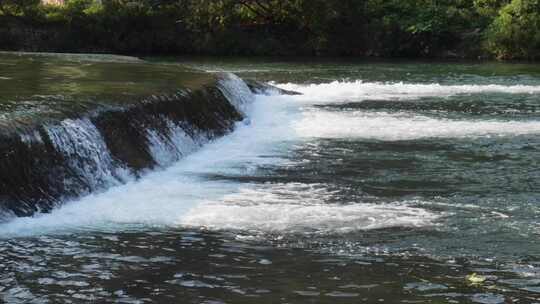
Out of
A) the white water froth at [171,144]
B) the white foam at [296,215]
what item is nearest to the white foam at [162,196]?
the white water froth at [171,144]

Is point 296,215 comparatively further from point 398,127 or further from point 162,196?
point 398,127

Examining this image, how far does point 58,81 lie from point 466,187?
399 inches

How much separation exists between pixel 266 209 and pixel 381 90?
60.4 ft

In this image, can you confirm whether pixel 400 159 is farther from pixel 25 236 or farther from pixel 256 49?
pixel 256 49

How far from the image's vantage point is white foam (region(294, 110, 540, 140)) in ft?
61.4

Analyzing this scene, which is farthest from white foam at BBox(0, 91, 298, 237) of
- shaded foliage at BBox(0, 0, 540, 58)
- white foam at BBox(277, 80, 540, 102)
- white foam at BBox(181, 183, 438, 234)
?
shaded foliage at BBox(0, 0, 540, 58)

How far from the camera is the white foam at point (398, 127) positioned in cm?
1870

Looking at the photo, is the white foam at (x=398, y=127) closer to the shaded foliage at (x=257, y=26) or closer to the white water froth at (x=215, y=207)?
the white water froth at (x=215, y=207)

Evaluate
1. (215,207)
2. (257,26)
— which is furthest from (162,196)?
(257,26)

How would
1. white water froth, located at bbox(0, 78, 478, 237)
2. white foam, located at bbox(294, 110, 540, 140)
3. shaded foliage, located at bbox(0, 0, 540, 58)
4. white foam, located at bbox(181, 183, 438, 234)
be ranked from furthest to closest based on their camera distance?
shaded foliage, located at bbox(0, 0, 540, 58), white foam, located at bbox(294, 110, 540, 140), white water froth, located at bbox(0, 78, 478, 237), white foam, located at bbox(181, 183, 438, 234)

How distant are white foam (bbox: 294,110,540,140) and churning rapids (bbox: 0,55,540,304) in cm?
7

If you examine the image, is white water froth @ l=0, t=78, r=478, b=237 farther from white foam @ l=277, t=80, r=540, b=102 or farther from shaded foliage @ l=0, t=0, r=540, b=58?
shaded foliage @ l=0, t=0, r=540, b=58

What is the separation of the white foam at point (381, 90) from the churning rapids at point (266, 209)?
5.85 metres

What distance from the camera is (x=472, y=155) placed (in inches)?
624
